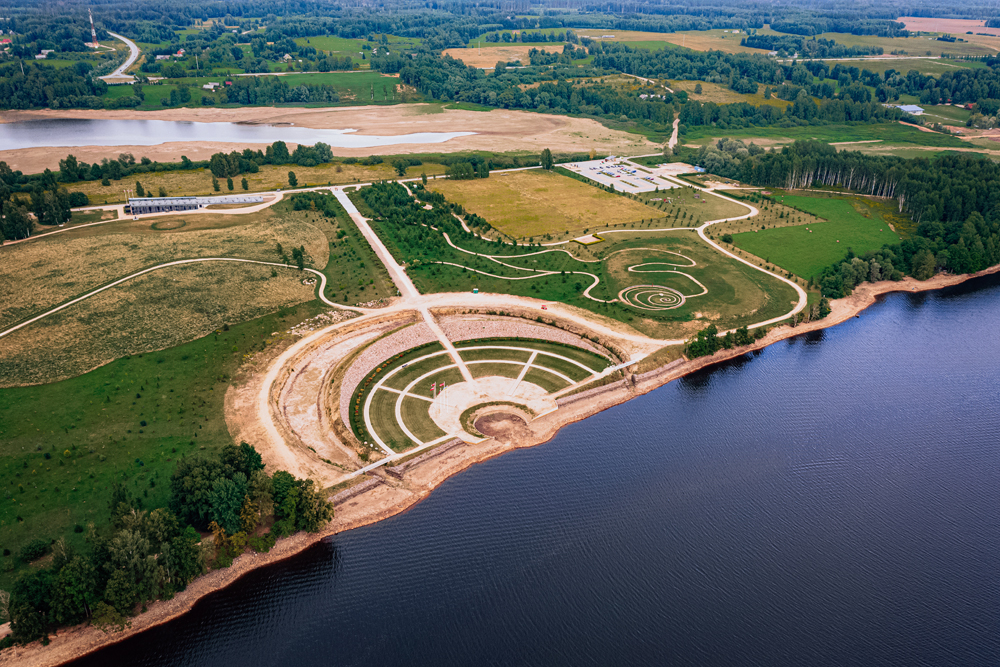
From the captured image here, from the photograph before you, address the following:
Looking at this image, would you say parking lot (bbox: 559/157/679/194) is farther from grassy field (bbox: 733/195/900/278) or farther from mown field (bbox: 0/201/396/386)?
mown field (bbox: 0/201/396/386)

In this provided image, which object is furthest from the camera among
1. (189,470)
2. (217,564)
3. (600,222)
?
(600,222)

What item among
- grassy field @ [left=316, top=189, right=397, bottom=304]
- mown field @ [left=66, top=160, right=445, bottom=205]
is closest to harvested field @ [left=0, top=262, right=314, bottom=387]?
grassy field @ [left=316, top=189, right=397, bottom=304]

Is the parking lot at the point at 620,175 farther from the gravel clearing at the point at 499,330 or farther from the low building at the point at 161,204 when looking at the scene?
the low building at the point at 161,204

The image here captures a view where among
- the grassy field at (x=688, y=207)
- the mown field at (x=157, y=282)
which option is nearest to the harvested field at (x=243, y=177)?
the mown field at (x=157, y=282)

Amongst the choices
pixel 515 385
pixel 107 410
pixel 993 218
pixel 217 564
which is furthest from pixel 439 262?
pixel 993 218

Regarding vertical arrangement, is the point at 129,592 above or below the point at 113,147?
below

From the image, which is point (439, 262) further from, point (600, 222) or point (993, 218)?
point (993, 218)

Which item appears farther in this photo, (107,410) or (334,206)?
(334,206)
